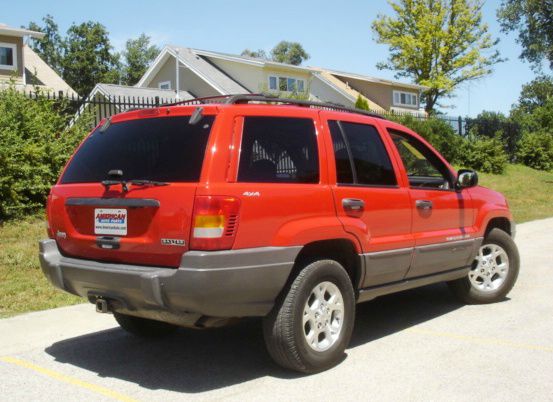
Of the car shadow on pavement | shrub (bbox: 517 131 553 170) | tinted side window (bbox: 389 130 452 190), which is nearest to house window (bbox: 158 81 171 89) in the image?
shrub (bbox: 517 131 553 170)

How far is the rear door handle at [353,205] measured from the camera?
4.71m

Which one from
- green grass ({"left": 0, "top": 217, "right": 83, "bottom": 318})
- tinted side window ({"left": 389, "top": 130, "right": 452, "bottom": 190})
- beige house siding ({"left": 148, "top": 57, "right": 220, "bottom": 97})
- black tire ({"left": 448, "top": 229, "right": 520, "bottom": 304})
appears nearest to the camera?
tinted side window ({"left": 389, "top": 130, "right": 452, "bottom": 190})

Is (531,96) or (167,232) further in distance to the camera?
(531,96)

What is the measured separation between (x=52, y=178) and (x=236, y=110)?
7.55m

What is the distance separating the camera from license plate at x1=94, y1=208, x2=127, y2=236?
4246 mm

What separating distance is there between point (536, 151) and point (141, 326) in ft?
84.1

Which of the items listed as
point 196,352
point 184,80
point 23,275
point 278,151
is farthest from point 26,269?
point 184,80

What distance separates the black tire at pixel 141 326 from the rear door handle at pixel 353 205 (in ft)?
6.63

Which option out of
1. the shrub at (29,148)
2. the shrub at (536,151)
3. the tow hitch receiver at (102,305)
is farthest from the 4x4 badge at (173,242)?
the shrub at (536,151)

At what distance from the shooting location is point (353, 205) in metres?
4.77

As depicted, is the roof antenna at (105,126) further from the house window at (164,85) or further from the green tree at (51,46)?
the green tree at (51,46)

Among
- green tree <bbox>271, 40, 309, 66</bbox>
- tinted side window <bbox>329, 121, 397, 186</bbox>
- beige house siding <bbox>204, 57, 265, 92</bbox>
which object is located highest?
green tree <bbox>271, 40, 309, 66</bbox>

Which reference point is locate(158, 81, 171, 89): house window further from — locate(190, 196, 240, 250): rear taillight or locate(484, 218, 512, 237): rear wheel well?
locate(190, 196, 240, 250): rear taillight

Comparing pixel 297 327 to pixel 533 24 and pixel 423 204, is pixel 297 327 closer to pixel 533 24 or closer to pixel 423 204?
pixel 423 204
